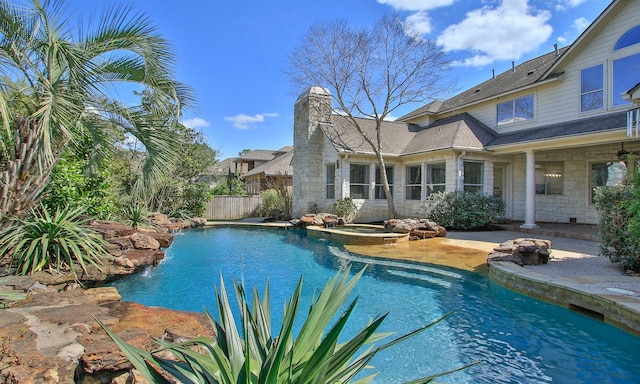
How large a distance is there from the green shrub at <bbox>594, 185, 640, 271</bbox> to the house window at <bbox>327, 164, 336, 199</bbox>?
36.2 feet

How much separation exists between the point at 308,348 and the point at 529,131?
13.9 meters

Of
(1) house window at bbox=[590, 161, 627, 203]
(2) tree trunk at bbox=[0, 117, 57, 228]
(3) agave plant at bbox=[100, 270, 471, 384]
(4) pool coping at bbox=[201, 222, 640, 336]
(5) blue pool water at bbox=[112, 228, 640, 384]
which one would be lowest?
(5) blue pool water at bbox=[112, 228, 640, 384]

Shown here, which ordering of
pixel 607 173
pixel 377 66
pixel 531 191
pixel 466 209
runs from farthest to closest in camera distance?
pixel 377 66
pixel 466 209
pixel 607 173
pixel 531 191

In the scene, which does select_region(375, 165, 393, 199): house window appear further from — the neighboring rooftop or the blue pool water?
the blue pool water

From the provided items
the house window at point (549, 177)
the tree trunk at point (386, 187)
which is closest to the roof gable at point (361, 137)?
the tree trunk at point (386, 187)

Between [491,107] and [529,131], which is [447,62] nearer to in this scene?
[491,107]

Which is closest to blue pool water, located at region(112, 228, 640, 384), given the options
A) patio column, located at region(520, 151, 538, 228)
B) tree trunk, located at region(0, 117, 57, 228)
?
tree trunk, located at region(0, 117, 57, 228)

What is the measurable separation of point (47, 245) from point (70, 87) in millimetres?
2352

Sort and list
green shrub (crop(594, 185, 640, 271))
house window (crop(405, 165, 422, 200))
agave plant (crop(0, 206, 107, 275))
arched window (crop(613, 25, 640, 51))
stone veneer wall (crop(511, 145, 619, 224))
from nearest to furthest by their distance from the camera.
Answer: agave plant (crop(0, 206, 107, 275)) → green shrub (crop(594, 185, 640, 271)) → arched window (crop(613, 25, 640, 51)) → stone veneer wall (crop(511, 145, 619, 224)) → house window (crop(405, 165, 422, 200))

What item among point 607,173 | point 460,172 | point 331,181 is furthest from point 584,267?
point 331,181

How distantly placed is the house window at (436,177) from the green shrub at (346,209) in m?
3.42

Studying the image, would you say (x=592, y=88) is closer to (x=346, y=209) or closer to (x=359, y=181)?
(x=359, y=181)

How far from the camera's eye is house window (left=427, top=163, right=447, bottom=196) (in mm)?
13891

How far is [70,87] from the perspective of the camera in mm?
4781
